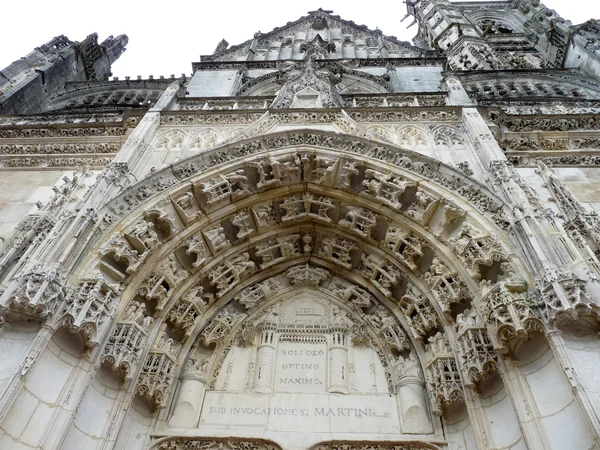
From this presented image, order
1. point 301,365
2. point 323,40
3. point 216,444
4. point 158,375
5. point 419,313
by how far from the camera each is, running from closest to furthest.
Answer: point 216,444
point 158,375
point 419,313
point 301,365
point 323,40

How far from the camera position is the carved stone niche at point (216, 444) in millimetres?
5621

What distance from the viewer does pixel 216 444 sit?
18.6 ft

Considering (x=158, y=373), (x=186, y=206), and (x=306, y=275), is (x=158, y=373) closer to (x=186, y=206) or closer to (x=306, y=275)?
(x=186, y=206)

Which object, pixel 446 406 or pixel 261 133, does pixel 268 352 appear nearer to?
pixel 446 406

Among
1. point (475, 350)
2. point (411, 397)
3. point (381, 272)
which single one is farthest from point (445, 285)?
point (411, 397)

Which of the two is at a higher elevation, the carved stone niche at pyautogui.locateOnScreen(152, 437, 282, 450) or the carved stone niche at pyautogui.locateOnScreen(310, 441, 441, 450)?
the carved stone niche at pyautogui.locateOnScreen(310, 441, 441, 450)

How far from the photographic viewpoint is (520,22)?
2619 centimetres

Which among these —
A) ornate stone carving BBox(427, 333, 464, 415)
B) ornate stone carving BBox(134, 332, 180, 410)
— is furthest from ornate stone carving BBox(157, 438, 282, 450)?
ornate stone carving BBox(427, 333, 464, 415)

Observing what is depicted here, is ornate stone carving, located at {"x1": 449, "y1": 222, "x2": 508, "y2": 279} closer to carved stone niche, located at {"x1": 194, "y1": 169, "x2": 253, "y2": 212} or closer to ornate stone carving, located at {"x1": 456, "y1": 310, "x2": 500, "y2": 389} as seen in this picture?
ornate stone carving, located at {"x1": 456, "y1": 310, "x2": 500, "y2": 389}

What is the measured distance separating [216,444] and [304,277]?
11.1 ft

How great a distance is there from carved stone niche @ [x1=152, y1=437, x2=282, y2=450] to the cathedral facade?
24 mm

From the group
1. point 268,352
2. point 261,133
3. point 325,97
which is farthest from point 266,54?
point 268,352

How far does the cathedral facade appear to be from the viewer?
16.1 feet

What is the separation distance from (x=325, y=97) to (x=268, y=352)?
6069mm
